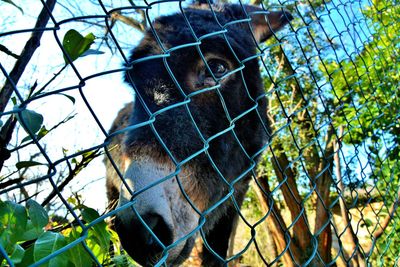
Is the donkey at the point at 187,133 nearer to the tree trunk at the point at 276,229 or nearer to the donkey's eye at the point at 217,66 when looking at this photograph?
the donkey's eye at the point at 217,66

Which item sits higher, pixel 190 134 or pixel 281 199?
pixel 190 134

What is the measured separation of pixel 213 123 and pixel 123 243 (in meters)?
0.96

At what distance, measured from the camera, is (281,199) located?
11.3m

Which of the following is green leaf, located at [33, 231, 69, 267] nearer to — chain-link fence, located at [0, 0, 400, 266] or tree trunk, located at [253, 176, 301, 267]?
chain-link fence, located at [0, 0, 400, 266]

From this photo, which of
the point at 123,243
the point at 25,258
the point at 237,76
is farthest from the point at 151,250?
the point at 237,76

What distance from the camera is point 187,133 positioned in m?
2.16

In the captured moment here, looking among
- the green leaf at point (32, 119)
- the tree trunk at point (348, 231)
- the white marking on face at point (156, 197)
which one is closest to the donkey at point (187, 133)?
the white marking on face at point (156, 197)

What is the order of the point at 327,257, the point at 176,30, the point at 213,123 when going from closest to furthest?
the point at 213,123 < the point at 176,30 < the point at 327,257

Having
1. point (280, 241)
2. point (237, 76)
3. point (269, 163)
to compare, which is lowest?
point (280, 241)

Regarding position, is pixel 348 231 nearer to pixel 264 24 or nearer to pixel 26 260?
pixel 264 24

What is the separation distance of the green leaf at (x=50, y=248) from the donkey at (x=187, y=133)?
15.1 inches

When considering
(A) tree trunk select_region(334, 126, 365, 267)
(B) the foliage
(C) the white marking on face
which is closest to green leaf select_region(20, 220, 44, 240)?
(B) the foliage

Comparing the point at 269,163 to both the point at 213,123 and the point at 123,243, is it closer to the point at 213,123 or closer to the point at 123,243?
the point at 213,123

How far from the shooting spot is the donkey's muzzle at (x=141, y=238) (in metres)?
1.78
